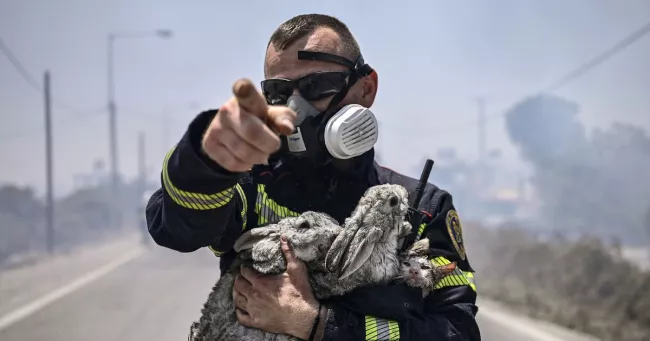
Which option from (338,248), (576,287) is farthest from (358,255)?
(576,287)

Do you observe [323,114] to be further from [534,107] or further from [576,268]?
[534,107]

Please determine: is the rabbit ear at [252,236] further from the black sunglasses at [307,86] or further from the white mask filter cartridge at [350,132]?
the black sunglasses at [307,86]

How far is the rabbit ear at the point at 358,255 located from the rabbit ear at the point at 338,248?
2cm

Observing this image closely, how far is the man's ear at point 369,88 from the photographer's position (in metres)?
2.37

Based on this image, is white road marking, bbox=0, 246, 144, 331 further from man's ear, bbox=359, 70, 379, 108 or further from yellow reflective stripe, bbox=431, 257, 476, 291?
yellow reflective stripe, bbox=431, 257, 476, 291

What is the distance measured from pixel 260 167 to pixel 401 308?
729mm

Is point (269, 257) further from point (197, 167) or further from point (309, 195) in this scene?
point (197, 167)

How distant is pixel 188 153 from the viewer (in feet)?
5.12

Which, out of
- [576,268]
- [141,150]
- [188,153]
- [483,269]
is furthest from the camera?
[141,150]

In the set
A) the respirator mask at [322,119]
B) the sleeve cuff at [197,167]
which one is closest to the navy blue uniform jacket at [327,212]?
the sleeve cuff at [197,167]

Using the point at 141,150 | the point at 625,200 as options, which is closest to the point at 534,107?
the point at 625,200

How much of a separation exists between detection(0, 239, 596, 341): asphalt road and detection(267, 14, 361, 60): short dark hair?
465 cm

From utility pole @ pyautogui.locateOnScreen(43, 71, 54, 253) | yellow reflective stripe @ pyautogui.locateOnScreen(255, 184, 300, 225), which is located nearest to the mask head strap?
yellow reflective stripe @ pyautogui.locateOnScreen(255, 184, 300, 225)

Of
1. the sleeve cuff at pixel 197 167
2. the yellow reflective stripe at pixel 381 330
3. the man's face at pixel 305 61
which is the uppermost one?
the man's face at pixel 305 61
